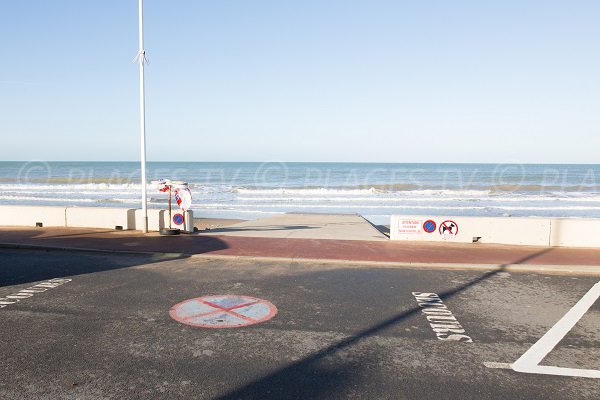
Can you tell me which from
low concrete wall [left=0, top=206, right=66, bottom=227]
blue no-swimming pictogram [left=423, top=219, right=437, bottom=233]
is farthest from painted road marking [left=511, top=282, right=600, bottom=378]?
low concrete wall [left=0, top=206, right=66, bottom=227]

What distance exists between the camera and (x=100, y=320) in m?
6.41

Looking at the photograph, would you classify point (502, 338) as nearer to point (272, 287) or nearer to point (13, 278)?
point (272, 287)

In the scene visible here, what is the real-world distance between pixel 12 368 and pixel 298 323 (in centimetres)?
362

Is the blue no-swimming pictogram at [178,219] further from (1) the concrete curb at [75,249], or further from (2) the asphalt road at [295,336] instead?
(2) the asphalt road at [295,336]

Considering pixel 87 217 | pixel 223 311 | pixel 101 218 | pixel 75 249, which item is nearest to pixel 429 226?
pixel 223 311

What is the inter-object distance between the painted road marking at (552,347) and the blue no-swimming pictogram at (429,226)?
611 cm

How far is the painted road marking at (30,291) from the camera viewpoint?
733 centimetres

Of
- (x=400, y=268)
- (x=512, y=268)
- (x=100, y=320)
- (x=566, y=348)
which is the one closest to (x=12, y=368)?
(x=100, y=320)

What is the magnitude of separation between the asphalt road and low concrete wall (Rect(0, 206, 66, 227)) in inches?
266

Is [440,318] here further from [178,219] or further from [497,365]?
[178,219]

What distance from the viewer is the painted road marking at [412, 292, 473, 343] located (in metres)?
6.00

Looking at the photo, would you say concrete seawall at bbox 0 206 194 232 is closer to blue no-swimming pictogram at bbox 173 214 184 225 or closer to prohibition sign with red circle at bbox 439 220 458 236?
blue no-swimming pictogram at bbox 173 214 184 225

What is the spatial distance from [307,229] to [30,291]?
1014cm

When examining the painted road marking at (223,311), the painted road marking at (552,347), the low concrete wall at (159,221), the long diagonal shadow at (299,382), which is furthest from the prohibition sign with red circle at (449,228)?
the long diagonal shadow at (299,382)
